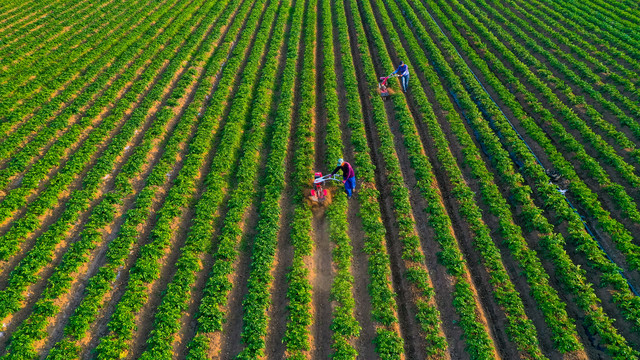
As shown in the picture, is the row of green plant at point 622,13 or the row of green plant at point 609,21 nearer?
the row of green plant at point 609,21

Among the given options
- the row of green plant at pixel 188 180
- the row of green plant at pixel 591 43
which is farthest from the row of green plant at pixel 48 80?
the row of green plant at pixel 591 43

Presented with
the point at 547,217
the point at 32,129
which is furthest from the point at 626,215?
the point at 32,129

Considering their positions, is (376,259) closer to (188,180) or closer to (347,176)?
(347,176)

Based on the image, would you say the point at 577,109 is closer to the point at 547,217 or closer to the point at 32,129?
the point at 547,217

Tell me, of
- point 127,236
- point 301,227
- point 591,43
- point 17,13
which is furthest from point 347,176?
point 17,13

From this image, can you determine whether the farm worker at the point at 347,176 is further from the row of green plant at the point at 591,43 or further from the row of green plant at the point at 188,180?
the row of green plant at the point at 591,43

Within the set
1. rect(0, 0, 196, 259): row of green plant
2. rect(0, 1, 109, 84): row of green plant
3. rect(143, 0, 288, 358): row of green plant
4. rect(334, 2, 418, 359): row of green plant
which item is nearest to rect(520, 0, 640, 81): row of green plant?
rect(334, 2, 418, 359): row of green plant

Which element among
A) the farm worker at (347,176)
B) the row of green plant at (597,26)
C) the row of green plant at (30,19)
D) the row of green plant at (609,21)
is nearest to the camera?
the farm worker at (347,176)
